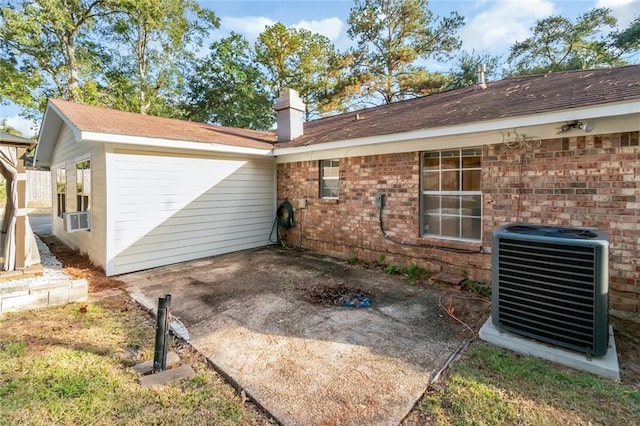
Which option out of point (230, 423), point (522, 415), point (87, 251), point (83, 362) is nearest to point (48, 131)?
point (87, 251)

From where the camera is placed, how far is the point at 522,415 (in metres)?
2.18

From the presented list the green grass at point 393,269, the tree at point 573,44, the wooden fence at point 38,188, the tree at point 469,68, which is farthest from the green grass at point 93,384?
the wooden fence at point 38,188

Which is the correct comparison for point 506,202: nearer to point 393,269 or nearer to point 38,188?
point 393,269

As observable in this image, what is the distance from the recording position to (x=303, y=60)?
20.1m

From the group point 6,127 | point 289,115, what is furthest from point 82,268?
point 6,127

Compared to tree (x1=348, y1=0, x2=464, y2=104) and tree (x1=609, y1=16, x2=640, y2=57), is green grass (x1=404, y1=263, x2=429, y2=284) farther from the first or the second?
tree (x1=609, y1=16, x2=640, y2=57)

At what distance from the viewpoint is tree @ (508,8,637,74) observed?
51.6ft

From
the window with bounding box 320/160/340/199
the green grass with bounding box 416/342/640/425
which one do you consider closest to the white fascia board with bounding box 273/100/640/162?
the window with bounding box 320/160/340/199

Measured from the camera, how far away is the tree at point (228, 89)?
65.7ft

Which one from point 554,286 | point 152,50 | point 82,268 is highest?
point 152,50

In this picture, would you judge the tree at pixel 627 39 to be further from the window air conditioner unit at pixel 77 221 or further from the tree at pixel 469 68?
the window air conditioner unit at pixel 77 221

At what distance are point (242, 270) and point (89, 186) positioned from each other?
382 centimetres

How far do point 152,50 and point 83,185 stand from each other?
630 inches

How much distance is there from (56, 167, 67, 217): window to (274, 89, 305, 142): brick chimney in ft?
19.9
